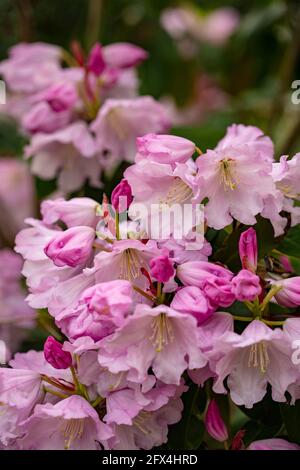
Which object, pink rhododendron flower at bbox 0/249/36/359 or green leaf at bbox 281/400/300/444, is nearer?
green leaf at bbox 281/400/300/444

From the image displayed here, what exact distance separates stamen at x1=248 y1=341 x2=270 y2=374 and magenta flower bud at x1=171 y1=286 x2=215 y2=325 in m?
0.05

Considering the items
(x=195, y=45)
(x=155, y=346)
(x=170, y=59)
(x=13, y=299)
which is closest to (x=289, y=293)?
(x=155, y=346)

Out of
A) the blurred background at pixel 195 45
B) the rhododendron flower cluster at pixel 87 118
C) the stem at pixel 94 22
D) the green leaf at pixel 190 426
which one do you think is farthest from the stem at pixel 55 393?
the stem at pixel 94 22

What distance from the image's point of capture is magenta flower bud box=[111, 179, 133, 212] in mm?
707

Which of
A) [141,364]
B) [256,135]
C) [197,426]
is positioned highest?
[256,135]

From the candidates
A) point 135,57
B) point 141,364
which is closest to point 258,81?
point 135,57

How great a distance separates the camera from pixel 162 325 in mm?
668

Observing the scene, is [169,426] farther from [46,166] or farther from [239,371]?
[46,166]

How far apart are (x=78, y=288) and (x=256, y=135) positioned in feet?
0.88

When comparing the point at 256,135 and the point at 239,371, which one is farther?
the point at 256,135

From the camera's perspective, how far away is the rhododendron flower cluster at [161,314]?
0.65 meters

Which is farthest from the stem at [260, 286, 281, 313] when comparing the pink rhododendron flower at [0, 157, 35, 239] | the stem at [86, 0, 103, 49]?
the pink rhododendron flower at [0, 157, 35, 239]

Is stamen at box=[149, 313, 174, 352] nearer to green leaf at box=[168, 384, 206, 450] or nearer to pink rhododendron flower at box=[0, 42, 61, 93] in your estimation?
green leaf at box=[168, 384, 206, 450]

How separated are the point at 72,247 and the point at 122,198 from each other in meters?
0.06
